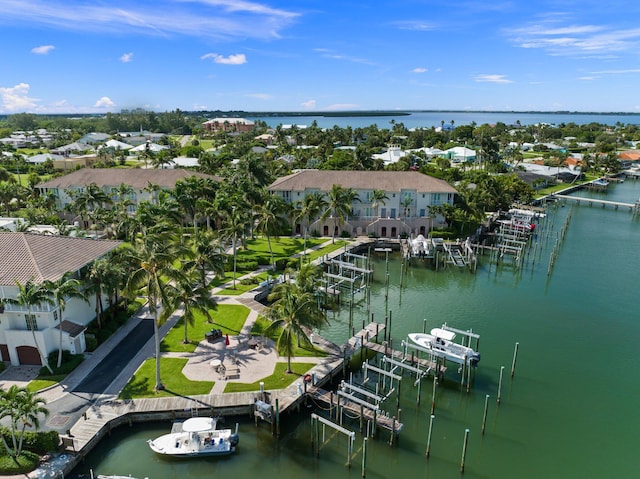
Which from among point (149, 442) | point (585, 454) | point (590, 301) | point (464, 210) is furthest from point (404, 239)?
point (149, 442)

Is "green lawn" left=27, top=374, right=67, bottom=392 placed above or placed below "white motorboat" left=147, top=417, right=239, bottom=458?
above

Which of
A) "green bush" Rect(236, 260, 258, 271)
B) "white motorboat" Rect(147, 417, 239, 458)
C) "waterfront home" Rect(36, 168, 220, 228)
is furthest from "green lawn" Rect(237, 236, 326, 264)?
"white motorboat" Rect(147, 417, 239, 458)

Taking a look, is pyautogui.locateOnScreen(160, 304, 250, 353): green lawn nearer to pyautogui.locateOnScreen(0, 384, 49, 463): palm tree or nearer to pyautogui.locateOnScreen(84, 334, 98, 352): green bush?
pyautogui.locateOnScreen(84, 334, 98, 352): green bush

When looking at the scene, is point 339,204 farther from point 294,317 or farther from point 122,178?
point 122,178

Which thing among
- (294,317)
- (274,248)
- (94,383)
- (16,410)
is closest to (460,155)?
(274,248)

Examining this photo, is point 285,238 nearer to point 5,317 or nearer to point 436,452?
point 5,317

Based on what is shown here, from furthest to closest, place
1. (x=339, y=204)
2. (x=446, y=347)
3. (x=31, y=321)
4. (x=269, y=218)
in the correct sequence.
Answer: (x=339, y=204) < (x=269, y=218) < (x=446, y=347) < (x=31, y=321)

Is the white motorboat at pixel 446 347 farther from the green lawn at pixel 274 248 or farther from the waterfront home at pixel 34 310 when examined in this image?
the waterfront home at pixel 34 310
